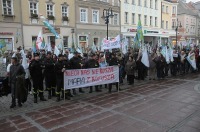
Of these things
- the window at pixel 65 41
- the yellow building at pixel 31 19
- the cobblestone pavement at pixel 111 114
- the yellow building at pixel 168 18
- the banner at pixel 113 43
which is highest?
the yellow building at pixel 168 18

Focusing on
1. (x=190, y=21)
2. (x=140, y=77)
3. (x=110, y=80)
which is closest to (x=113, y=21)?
(x=140, y=77)

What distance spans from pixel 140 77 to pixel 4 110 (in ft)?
26.6

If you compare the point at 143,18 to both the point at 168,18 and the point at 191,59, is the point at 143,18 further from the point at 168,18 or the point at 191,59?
the point at 191,59

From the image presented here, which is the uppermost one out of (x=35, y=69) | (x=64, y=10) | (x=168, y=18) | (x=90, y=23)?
(x=168, y=18)

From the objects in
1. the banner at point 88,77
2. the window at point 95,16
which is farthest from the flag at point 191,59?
the window at point 95,16

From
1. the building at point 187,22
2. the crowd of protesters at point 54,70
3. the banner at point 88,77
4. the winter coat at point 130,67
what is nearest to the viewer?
the crowd of protesters at point 54,70

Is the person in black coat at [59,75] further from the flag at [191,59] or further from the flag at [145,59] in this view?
the flag at [191,59]

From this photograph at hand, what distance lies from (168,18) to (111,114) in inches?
1788

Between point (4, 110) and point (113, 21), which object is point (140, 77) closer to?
point (4, 110)

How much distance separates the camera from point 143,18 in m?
40.5

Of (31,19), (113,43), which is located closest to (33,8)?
(31,19)

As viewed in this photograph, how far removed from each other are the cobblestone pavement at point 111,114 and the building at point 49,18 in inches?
645

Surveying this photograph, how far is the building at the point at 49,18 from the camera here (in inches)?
920

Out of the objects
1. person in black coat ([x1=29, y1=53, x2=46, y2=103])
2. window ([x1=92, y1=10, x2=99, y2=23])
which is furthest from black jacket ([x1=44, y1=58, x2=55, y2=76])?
window ([x1=92, y1=10, x2=99, y2=23])
